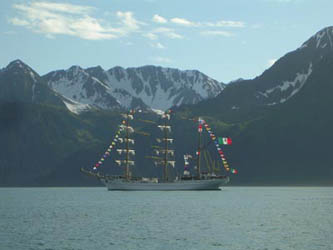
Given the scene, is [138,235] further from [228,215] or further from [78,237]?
[228,215]

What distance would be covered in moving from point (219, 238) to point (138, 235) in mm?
11158

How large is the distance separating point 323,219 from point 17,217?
2220 inches

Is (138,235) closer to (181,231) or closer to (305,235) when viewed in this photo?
(181,231)

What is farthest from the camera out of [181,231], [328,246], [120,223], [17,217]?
[17,217]

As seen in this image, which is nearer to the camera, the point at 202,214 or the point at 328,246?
the point at 328,246

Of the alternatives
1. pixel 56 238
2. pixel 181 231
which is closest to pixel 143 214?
pixel 181 231

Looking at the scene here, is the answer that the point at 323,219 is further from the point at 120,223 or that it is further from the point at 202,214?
the point at 120,223

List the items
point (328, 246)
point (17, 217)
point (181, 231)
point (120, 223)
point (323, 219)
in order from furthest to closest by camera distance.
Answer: point (17, 217) < point (323, 219) < point (120, 223) < point (181, 231) < point (328, 246)

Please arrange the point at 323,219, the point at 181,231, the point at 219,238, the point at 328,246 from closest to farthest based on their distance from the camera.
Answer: the point at 328,246
the point at 219,238
the point at 181,231
the point at 323,219

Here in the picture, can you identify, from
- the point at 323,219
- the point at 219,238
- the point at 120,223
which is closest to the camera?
the point at 219,238

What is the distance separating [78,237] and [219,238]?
59.6 feet

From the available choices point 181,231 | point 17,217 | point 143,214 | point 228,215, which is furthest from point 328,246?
point 17,217

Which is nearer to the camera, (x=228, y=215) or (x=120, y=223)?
(x=120, y=223)

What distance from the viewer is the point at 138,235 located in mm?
78688
